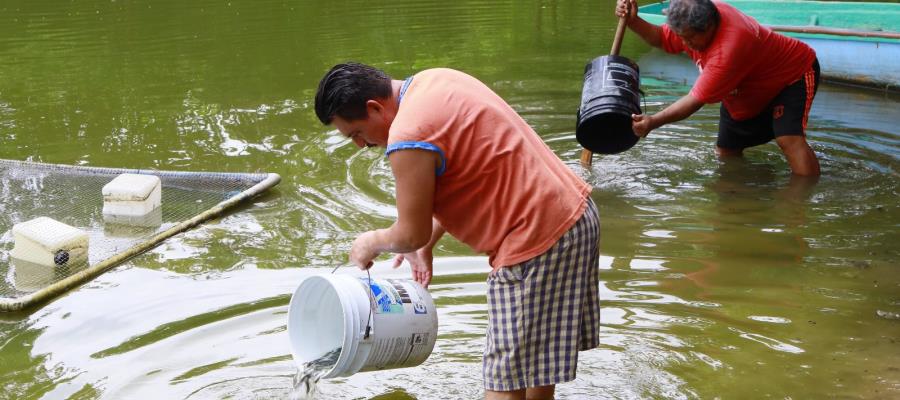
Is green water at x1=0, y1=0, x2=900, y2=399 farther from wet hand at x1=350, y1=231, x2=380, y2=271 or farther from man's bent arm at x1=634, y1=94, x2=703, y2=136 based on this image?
wet hand at x1=350, y1=231, x2=380, y2=271

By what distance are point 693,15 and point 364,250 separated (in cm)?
326

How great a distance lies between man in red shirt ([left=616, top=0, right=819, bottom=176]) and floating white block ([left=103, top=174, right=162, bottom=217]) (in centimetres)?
278

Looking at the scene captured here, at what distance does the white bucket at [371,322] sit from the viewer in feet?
9.88

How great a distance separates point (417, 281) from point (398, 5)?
1324 cm

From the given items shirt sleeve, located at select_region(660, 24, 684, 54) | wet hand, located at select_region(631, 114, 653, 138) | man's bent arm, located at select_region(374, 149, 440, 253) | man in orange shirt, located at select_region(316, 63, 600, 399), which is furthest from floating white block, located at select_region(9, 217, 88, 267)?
shirt sleeve, located at select_region(660, 24, 684, 54)

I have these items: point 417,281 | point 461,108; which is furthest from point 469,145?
point 417,281

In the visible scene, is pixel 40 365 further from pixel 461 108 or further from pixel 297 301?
pixel 461 108

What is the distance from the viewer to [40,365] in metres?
4.03

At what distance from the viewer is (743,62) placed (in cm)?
580

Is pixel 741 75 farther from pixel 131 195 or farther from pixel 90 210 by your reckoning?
pixel 90 210

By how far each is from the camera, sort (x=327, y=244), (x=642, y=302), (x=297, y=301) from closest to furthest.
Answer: (x=297, y=301) → (x=642, y=302) → (x=327, y=244)

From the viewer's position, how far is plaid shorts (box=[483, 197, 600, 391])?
2855mm

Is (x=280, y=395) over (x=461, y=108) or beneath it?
beneath

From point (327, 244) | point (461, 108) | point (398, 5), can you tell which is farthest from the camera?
point (398, 5)
